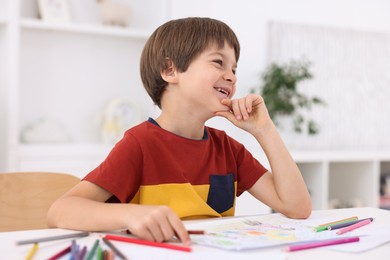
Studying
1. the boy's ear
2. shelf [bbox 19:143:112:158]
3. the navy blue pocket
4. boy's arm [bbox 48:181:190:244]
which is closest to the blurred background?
shelf [bbox 19:143:112:158]

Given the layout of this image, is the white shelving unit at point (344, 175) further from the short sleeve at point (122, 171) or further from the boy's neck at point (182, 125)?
the short sleeve at point (122, 171)

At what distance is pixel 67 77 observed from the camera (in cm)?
348

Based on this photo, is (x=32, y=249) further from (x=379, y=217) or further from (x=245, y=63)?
(x=245, y=63)

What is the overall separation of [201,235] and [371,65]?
326 centimetres

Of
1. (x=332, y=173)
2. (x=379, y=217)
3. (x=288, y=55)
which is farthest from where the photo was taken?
(x=332, y=173)

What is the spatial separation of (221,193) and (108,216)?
0.45 m

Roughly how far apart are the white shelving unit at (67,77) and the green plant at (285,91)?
2.48ft

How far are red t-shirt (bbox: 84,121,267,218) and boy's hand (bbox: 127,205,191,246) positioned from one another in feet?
0.85

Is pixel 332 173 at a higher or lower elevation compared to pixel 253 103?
lower

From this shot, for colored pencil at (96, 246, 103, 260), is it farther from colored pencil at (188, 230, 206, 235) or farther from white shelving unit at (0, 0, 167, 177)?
white shelving unit at (0, 0, 167, 177)

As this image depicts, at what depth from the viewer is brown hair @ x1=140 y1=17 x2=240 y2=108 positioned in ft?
4.64

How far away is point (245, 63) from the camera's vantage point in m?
3.31

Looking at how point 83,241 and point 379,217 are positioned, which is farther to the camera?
point 379,217

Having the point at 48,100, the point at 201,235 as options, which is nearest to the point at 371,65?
the point at 48,100
